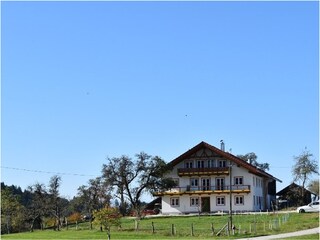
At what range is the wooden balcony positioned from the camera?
240ft

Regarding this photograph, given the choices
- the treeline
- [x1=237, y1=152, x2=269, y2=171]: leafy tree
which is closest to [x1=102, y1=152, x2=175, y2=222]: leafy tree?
the treeline

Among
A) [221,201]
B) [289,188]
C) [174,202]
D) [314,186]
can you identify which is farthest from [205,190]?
[314,186]

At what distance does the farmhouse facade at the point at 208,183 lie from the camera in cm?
7350

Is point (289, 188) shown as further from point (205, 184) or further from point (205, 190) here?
point (205, 190)

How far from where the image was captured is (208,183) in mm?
74562

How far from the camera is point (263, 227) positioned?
151ft

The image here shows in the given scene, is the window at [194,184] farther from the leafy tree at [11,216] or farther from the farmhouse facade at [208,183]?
the leafy tree at [11,216]

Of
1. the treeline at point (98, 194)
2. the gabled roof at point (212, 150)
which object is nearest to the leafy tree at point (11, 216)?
the treeline at point (98, 194)

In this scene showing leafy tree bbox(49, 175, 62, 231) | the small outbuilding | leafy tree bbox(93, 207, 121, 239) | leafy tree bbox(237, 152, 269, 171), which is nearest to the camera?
leafy tree bbox(93, 207, 121, 239)

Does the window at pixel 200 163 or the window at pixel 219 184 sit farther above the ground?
the window at pixel 200 163

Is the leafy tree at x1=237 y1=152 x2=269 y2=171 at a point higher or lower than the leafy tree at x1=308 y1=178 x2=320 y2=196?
higher

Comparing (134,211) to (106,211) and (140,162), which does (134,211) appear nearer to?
(140,162)

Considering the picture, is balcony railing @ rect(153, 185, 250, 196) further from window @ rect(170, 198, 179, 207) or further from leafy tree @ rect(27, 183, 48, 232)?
leafy tree @ rect(27, 183, 48, 232)

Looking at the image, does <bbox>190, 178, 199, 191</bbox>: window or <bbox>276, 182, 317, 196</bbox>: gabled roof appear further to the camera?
<bbox>276, 182, 317, 196</bbox>: gabled roof
